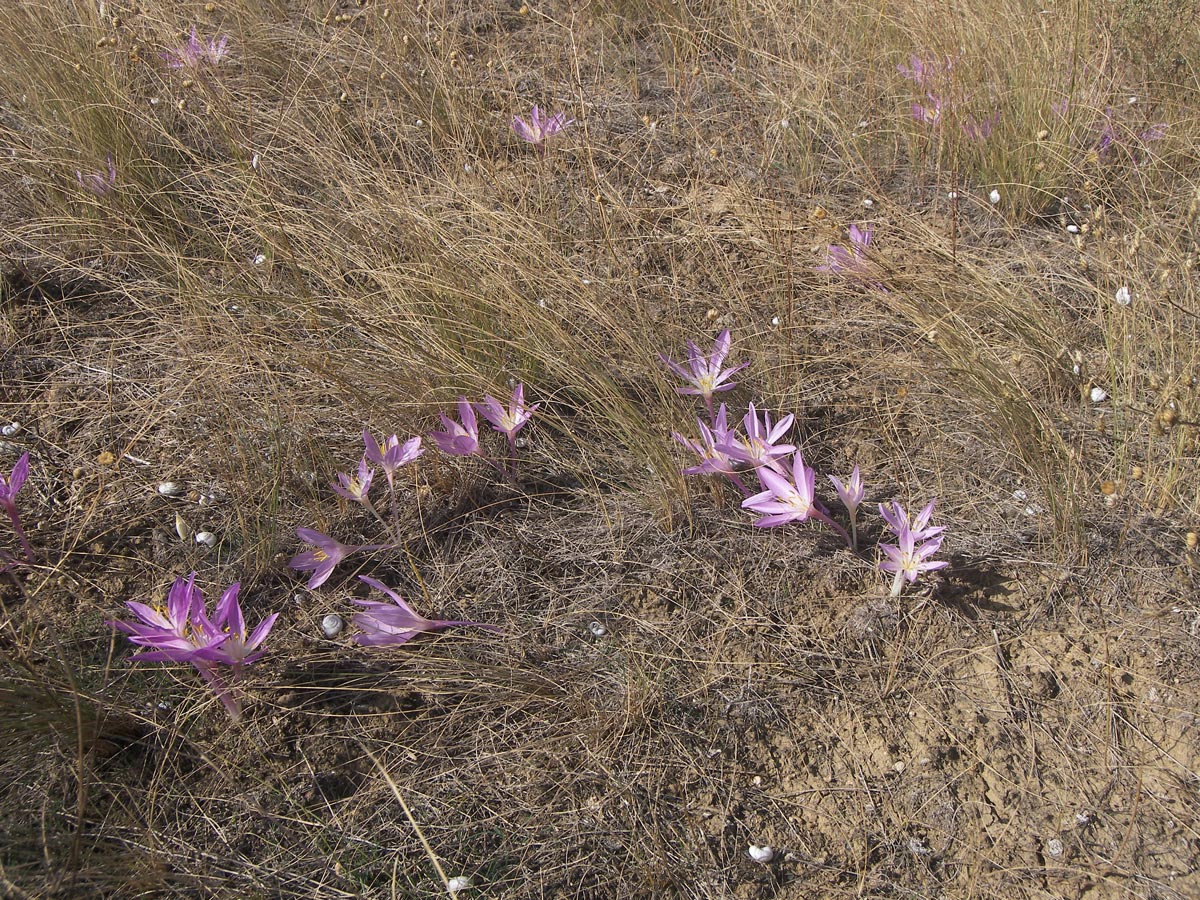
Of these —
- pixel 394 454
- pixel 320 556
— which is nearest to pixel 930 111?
pixel 394 454

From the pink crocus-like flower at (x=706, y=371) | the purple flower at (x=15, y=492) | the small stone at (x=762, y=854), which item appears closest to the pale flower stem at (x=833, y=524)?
the pink crocus-like flower at (x=706, y=371)

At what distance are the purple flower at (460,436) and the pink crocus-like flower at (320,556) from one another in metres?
0.26

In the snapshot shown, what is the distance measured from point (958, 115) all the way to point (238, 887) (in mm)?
2597

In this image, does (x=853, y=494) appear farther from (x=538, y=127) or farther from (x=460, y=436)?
(x=538, y=127)

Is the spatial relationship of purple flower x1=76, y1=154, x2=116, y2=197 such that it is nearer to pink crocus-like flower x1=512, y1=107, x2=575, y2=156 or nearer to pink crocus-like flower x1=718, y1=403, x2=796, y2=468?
pink crocus-like flower x1=512, y1=107, x2=575, y2=156

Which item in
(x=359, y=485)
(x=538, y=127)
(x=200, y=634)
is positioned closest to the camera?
(x=200, y=634)

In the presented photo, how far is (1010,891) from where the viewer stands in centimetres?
136

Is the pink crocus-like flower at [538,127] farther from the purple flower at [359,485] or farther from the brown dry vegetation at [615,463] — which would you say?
the purple flower at [359,485]

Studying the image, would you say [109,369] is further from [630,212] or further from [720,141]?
[720,141]

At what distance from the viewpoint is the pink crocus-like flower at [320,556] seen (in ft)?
5.62

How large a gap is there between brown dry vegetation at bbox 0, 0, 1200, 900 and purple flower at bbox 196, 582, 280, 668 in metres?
0.14

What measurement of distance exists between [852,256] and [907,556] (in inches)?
35.1

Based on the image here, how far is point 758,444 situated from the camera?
179 cm

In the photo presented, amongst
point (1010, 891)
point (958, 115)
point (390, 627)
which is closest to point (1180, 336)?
point (958, 115)
